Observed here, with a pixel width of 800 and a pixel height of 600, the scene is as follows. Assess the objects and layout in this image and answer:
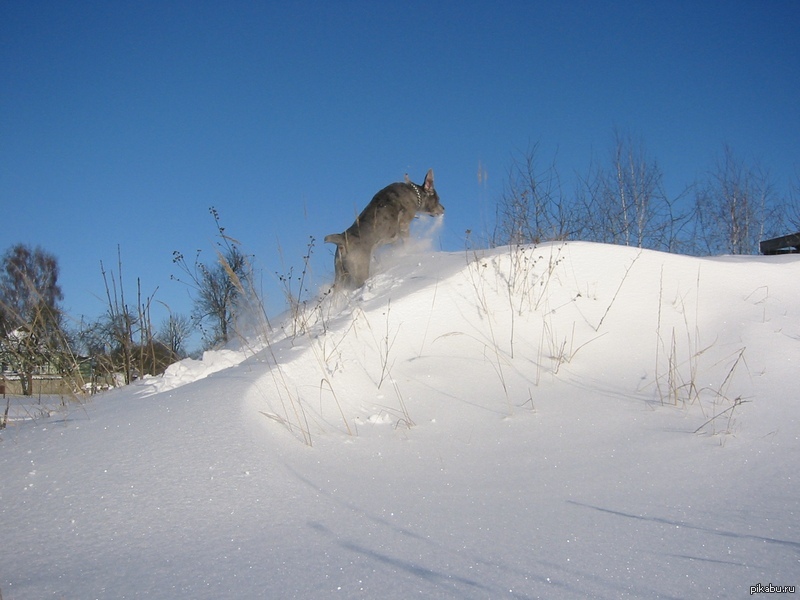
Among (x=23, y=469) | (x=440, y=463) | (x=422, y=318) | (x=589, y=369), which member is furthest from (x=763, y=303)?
(x=23, y=469)

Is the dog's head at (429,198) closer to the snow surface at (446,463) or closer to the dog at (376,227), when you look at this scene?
the dog at (376,227)

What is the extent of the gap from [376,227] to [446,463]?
4596mm

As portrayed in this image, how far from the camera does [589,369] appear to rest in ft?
11.0

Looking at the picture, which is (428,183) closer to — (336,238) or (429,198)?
(429,198)

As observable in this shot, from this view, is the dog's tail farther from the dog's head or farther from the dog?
the dog's head

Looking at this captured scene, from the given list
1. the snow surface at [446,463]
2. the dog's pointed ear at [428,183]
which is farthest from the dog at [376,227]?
the snow surface at [446,463]

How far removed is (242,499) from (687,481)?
155cm

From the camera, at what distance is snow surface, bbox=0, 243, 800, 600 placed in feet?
4.50

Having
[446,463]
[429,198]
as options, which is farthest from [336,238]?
[446,463]

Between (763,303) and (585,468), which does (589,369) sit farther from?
(763,303)

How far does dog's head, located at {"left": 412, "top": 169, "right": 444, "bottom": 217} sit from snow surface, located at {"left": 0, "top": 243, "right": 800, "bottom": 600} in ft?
11.8

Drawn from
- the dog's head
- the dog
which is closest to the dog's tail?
the dog

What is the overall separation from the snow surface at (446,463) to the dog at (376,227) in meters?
2.08

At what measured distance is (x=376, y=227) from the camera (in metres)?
6.55
